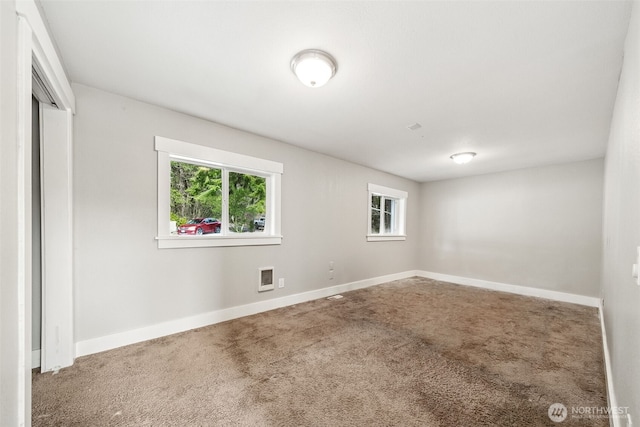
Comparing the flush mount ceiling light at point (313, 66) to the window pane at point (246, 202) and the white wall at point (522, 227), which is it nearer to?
the window pane at point (246, 202)

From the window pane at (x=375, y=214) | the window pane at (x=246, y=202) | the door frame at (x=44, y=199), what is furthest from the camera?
the window pane at (x=375, y=214)

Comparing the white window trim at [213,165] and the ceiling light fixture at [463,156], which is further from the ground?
the ceiling light fixture at [463,156]

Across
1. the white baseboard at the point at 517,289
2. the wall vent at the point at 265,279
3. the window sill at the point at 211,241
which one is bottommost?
the white baseboard at the point at 517,289

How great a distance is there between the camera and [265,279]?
339 centimetres

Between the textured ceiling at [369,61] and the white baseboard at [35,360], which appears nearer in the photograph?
the textured ceiling at [369,61]

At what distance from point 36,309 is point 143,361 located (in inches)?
35.8

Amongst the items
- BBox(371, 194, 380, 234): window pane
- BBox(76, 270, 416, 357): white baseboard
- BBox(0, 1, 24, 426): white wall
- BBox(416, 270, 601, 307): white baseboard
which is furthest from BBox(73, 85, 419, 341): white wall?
BBox(416, 270, 601, 307): white baseboard

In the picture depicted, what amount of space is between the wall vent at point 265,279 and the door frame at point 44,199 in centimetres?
174

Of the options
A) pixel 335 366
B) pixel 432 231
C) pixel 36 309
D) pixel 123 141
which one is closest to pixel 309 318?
pixel 335 366

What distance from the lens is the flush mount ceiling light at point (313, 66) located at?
1751 mm

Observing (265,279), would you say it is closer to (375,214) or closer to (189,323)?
(189,323)

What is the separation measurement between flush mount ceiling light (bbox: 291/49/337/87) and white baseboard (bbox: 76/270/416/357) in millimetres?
2590

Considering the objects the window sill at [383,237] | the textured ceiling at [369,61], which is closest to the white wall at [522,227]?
the window sill at [383,237]

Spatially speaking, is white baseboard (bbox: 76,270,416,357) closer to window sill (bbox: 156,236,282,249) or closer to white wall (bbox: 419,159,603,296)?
window sill (bbox: 156,236,282,249)
